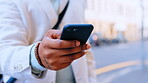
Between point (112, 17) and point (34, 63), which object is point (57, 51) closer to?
point (34, 63)

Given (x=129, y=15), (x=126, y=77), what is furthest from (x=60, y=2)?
(x=129, y=15)

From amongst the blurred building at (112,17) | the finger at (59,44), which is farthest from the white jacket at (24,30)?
the blurred building at (112,17)

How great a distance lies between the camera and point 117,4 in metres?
25.7

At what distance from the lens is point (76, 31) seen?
21.1 inches

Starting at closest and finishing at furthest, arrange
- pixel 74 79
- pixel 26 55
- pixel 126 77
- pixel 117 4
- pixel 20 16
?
pixel 26 55
pixel 20 16
pixel 74 79
pixel 126 77
pixel 117 4

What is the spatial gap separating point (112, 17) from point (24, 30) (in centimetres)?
2489

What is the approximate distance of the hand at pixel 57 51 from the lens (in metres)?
0.54

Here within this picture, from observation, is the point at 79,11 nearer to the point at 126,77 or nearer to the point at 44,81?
the point at 44,81

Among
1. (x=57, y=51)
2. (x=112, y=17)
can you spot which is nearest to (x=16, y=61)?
(x=57, y=51)

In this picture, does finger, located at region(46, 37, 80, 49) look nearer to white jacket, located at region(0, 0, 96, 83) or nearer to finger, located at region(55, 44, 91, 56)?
finger, located at region(55, 44, 91, 56)

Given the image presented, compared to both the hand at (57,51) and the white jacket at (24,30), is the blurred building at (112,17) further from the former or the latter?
the hand at (57,51)

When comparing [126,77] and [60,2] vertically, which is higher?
[60,2]

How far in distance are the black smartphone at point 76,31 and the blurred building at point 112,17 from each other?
56.4ft

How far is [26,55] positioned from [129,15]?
31.2 metres
